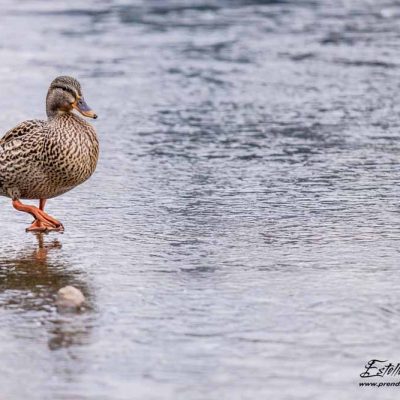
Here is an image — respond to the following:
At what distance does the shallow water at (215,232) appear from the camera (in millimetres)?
4840

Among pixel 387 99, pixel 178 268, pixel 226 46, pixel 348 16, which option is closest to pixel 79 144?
pixel 178 268

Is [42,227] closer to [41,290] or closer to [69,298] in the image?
[41,290]

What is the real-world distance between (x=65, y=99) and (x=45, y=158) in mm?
495

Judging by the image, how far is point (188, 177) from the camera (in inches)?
343

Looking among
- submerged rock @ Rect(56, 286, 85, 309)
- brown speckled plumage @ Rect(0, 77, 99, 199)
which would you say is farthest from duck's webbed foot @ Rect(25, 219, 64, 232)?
submerged rock @ Rect(56, 286, 85, 309)

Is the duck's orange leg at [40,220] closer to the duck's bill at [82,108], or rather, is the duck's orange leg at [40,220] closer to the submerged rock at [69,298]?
the duck's bill at [82,108]

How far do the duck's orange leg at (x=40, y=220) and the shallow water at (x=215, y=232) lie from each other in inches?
3.1

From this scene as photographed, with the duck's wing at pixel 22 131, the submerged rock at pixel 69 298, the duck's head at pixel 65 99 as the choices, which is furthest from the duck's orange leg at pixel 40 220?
the submerged rock at pixel 69 298

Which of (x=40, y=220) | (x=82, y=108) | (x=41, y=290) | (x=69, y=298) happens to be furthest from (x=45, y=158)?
(x=69, y=298)

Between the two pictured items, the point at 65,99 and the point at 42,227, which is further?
the point at 65,99

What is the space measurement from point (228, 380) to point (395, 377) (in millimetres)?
658

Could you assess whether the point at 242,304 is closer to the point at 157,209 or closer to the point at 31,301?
the point at 31,301

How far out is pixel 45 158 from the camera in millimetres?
7105

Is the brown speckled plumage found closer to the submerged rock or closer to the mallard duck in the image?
the mallard duck
